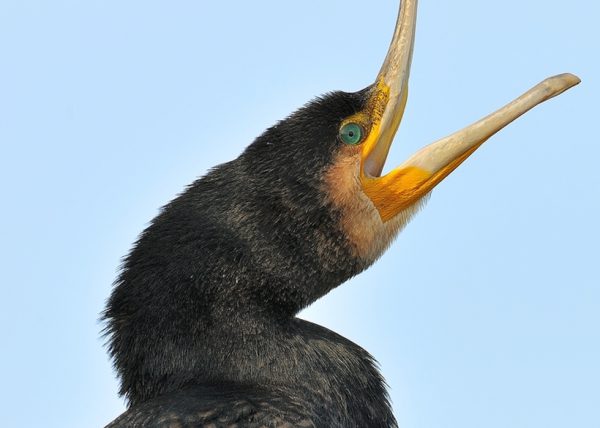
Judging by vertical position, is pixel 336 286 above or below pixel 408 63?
below

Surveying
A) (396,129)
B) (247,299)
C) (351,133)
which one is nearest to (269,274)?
(247,299)

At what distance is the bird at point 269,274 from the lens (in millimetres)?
9578

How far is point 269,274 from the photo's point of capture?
9828 millimetres

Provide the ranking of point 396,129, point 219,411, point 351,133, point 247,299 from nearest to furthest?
point 219,411, point 247,299, point 351,133, point 396,129

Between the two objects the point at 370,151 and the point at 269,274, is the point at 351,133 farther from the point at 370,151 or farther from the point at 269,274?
the point at 269,274

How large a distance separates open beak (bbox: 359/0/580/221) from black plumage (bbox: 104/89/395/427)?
49cm

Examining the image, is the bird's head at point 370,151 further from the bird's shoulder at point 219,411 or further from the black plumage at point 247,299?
the bird's shoulder at point 219,411

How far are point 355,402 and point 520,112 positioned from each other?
7.41ft

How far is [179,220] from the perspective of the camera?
988cm

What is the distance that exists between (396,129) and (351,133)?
458 millimetres

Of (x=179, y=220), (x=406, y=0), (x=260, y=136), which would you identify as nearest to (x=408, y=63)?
(x=406, y=0)

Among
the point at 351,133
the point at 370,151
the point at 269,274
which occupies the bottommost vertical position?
the point at 269,274

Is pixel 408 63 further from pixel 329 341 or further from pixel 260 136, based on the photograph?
pixel 329 341

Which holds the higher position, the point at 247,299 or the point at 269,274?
the point at 269,274
